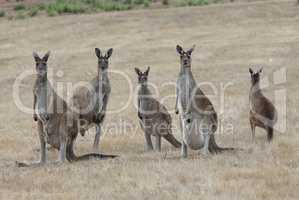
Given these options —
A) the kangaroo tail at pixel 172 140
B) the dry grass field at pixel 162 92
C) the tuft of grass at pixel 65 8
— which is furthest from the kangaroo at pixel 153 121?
the tuft of grass at pixel 65 8

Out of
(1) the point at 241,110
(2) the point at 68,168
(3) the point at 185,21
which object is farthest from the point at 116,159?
(3) the point at 185,21

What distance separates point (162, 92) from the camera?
811 inches

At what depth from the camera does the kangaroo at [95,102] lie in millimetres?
12656

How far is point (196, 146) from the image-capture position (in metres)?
11.8

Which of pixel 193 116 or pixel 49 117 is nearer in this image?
pixel 49 117

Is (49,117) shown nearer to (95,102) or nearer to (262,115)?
(95,102)

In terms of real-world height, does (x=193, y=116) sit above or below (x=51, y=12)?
below

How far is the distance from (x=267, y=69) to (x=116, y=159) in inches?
493

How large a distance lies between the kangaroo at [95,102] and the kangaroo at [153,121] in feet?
2.56

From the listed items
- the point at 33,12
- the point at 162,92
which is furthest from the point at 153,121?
the point at 33,12

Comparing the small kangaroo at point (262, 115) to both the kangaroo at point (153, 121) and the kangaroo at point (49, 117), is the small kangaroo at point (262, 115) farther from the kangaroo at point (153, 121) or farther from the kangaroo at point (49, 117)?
the kangaroo at point (49, 117)

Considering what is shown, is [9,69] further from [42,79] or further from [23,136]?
[42,79]

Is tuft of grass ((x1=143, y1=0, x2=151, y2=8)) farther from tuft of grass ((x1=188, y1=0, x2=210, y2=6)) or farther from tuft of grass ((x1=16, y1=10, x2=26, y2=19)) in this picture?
tuft of grass ((x1=16, y1=10, x2=26, y2=19))

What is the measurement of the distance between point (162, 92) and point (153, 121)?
725 centimetres
